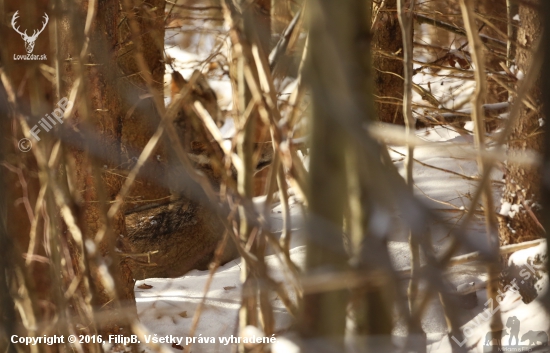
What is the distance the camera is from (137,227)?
437 centimetres

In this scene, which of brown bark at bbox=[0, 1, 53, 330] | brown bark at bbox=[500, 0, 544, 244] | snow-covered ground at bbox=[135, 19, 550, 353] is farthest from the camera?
brown bark at bbox=[500, 0, 544, 244]

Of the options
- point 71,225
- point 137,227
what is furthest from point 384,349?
point 137,227

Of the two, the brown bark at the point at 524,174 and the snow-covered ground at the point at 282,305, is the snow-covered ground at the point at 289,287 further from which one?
the brown bark at the point at 524,174

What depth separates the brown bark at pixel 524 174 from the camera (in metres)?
2.50

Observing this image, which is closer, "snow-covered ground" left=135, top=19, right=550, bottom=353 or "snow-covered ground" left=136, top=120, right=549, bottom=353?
"snow-covered ground" left=135, top=19, right=550, bottom=353

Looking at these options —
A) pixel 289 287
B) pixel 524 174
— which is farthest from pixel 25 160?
pixel 524 174

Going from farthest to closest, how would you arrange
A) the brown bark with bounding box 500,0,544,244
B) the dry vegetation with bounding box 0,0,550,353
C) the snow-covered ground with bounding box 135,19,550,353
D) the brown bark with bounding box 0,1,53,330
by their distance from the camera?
the brown bark with bounding box 500,0,544,244 < the brown bark with bounding box 0,1,53,330 < the snow-covered ground with bounding box 135,19,550,353 < the dry vegetation with bounding box 0,0,550,353

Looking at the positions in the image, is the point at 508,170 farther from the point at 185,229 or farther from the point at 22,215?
the point at 185,229

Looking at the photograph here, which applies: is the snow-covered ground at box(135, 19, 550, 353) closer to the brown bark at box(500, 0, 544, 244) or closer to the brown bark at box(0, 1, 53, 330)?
the brown bark at box(500, 0, 544, 244)

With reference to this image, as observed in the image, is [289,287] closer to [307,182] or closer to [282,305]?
[282,305]

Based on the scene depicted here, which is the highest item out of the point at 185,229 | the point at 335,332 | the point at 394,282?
the point at 394,282

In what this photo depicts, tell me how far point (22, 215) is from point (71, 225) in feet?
3.52

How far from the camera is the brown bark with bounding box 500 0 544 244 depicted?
2496 mm

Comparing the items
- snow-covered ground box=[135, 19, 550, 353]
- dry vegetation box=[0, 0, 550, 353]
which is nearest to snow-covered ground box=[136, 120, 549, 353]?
snow-covered ground box=[135, 19, 550, 353]
